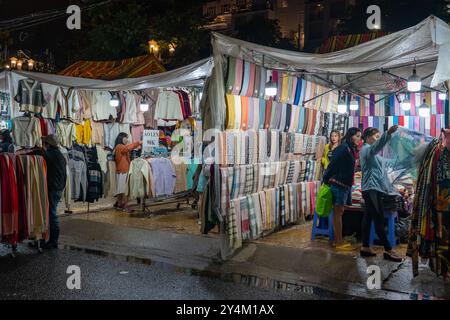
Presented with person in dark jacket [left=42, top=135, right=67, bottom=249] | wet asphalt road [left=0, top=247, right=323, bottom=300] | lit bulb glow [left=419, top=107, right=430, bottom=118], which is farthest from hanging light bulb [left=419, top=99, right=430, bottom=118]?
person in dark jacket [left=42, top=135, right=67, bottom=249]

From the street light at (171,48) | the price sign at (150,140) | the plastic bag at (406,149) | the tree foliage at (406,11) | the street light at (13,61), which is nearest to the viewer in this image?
the plastic bag at (406,149)

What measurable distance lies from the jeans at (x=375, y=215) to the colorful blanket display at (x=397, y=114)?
497 cm

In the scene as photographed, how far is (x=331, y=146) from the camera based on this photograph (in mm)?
9797

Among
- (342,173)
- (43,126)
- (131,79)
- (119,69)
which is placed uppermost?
(119,69)

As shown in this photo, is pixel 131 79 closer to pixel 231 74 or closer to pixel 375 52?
pixel 231 74

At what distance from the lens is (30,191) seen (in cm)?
754

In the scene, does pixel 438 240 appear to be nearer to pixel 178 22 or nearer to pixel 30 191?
pixel 30 191

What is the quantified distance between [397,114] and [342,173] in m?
5.01

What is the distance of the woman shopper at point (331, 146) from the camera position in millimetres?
9484

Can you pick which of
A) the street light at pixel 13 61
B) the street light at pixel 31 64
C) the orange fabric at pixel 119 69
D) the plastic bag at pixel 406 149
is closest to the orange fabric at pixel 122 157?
the orange fabric at pixel 119 69

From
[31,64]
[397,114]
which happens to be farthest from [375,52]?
[31,64]

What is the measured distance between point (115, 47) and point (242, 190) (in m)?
14.3

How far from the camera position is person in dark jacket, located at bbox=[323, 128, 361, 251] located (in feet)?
25.3

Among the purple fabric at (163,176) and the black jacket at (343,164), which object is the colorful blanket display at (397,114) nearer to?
the black jacket at (343,164)
